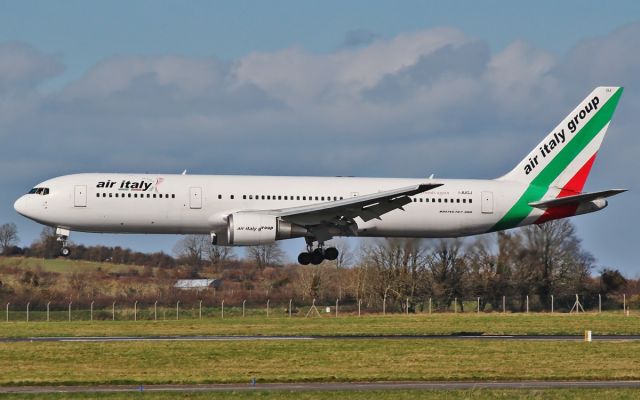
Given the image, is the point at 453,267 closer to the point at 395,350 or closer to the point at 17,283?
the point at 17,283

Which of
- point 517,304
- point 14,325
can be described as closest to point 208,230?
point 14,325

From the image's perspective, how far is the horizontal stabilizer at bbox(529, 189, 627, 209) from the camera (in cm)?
5480

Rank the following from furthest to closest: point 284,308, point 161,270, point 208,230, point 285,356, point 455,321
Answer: point 161,270
point 284,308
point 455,321
point 208,230
point 285,356

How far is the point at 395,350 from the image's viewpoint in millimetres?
40938

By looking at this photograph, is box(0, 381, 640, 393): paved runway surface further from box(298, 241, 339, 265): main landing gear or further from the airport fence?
the airport fence

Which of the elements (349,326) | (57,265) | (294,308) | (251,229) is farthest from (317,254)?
(57,265)

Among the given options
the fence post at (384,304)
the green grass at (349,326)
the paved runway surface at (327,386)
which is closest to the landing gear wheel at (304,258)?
the green grass at (349,326)

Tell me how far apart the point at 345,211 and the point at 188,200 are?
24.2ft

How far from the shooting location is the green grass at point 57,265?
247 feet

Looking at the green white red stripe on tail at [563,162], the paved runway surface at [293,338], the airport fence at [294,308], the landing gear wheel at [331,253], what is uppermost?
the green white red stripe on tail at [563,162]

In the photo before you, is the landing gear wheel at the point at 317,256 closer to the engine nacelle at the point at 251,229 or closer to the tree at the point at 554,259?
the engine nacelle at the point at 251,229

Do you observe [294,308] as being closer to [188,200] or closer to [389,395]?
[188,200]

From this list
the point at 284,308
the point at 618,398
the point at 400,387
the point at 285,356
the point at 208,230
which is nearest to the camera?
the point at 618,398

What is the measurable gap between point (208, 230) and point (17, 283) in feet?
72.3
